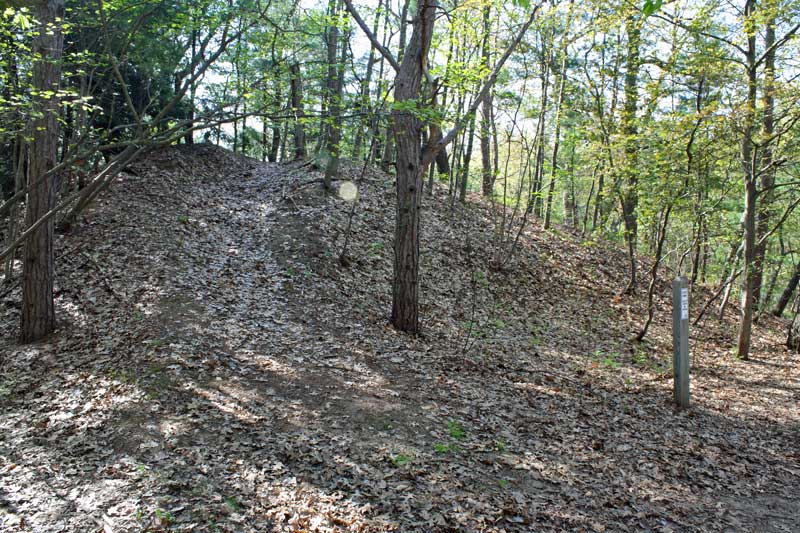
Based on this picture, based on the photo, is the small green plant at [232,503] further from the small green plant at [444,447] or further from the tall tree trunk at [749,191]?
the tall tree trunk at [749,191]

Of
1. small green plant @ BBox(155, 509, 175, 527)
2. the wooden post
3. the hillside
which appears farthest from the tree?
small green plant @ BBox(155, 509, 175, 527)

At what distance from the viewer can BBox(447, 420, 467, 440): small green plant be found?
209 inches

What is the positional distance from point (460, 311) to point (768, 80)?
281 inches

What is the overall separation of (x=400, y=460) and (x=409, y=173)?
487 cm

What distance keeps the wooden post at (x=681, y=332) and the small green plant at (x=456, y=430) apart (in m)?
3.38

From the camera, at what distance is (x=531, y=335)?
1036 centimetres

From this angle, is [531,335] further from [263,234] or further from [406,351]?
[263,234]

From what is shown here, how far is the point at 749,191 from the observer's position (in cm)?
1036

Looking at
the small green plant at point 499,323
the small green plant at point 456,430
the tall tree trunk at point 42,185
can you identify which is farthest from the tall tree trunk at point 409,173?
the tall tree trunk at point 42,185

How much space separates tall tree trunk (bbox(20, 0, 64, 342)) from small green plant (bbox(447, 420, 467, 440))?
5.79 metres

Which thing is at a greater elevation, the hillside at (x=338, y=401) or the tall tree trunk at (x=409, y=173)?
the tall tree trunk at (x=409, y=173)

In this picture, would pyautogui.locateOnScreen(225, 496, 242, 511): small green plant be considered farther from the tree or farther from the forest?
the tree

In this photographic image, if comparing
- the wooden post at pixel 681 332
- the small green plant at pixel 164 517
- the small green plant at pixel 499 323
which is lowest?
the small green plant at pixel 164 517

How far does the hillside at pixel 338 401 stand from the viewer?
13.4 feet
